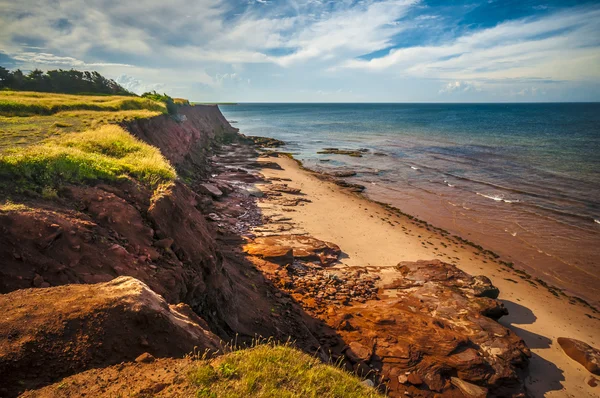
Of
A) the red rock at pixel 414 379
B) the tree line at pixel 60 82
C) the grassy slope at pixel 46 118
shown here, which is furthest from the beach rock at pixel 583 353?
the tree line at pixel 60 82

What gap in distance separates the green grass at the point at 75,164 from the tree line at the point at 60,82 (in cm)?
3447

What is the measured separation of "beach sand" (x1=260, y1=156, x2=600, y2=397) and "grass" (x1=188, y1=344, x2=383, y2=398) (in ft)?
30.3

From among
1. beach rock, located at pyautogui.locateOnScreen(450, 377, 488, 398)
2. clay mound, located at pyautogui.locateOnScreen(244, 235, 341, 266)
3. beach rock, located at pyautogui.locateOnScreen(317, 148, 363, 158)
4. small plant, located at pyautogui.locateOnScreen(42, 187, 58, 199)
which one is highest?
small plant, located at pyautogui.locateOnScreen(42, 187, 58, 199)

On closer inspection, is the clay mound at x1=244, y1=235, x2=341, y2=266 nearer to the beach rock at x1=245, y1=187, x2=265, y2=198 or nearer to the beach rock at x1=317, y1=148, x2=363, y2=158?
the beach rock at x1=245, y1=187, x2=265, y2=198

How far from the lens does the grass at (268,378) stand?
4340 mm

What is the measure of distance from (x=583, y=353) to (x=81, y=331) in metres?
15.7

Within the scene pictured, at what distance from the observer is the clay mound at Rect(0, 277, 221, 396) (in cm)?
422

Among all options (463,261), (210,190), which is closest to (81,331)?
(463,261)

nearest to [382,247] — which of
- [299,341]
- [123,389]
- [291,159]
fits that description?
[299,341]

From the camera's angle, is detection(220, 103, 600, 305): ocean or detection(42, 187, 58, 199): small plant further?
detection(220, 103, 600, 305): ocean

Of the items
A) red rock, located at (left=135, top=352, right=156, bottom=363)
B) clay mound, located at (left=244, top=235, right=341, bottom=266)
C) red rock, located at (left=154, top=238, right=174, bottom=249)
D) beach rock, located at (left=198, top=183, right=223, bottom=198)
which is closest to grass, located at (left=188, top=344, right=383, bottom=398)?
red rock, located at (left=135, top=352, right=156, bottom=363)

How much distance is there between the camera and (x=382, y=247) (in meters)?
19.3

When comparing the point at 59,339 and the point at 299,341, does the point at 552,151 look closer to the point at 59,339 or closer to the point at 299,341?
the point at 299,341

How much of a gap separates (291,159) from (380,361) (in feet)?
135
